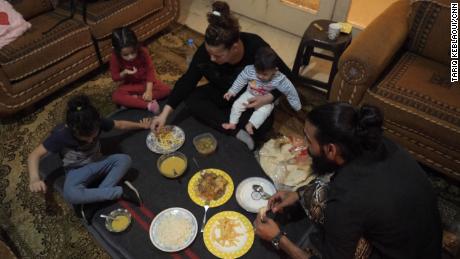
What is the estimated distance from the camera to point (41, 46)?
255 cm

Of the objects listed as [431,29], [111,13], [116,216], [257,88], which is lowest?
[116,216]

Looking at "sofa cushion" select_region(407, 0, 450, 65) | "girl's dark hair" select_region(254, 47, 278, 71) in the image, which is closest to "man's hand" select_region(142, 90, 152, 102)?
"girl's dark hair" select_region(254, 47, 278, 71)

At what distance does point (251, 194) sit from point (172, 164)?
1.69ft

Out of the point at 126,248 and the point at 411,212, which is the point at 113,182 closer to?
the point at 126,248

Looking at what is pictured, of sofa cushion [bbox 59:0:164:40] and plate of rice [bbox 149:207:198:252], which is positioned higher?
sofa cushion [bbox 59:0:164:40]

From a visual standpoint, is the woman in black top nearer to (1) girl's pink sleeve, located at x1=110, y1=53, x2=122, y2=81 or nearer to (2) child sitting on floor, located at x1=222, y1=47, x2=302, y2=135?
(2) child sitting on floor, located at x1=222, y1=47, x2=302, y2=135

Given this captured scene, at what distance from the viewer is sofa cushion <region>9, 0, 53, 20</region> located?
109 inches

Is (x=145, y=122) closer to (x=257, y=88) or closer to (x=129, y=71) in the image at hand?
(x=129, y=71)

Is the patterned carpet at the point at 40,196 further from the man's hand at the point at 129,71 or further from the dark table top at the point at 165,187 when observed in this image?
the man's hand at the point at 129,71

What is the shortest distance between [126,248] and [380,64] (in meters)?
1.87

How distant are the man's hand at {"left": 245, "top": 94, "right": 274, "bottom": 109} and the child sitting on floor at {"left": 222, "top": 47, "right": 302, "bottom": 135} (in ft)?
0.07

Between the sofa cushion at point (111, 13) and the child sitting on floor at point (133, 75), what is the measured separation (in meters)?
0.53

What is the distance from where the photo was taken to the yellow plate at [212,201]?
190 centimetres

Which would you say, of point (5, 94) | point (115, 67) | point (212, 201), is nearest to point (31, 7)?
point (5, 94)
